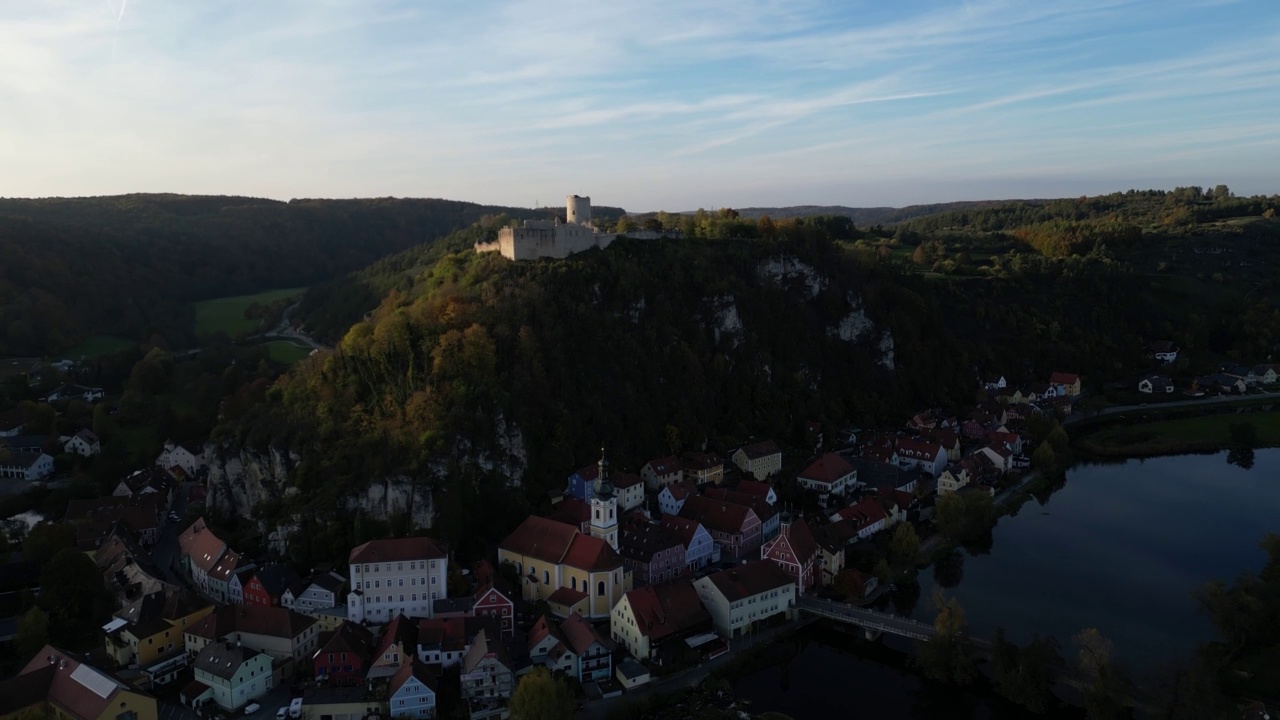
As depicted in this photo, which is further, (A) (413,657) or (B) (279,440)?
(B) (279,440)

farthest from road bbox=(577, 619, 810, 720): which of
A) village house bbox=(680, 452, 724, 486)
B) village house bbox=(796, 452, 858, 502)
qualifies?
A: village house bbox=(796, 452, 858, 502)

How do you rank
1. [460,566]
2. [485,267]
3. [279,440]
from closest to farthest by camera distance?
[460,566], [279,440], [485,267]

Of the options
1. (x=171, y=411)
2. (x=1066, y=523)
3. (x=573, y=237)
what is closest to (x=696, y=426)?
(x=573, y=237)

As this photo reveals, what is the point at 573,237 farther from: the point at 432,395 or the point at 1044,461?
Answer: the point at 1044,461

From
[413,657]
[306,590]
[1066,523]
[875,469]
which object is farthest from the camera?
[875,469]

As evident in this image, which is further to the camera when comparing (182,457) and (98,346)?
(98,346)

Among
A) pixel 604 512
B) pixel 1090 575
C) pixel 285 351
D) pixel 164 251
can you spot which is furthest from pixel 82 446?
pixel 1090 575

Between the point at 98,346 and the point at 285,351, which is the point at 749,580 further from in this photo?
the point at 98,346

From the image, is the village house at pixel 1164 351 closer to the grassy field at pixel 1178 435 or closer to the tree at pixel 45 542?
the grassy field at pixel 1178 435
